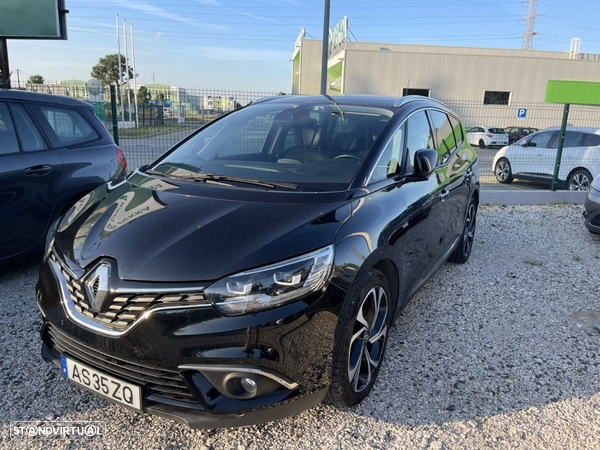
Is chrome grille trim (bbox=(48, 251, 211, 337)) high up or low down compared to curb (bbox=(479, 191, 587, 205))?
up

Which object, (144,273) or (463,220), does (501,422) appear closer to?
(144,273)

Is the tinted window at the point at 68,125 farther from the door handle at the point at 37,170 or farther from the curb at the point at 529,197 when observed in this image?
the curb at the point at 529,197

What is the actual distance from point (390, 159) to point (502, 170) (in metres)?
9.76

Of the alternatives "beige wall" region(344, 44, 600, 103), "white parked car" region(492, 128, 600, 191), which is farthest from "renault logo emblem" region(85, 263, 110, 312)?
"beige wall" region(344, 44, 600, 103)

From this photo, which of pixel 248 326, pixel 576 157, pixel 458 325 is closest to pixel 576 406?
pixel 458 325

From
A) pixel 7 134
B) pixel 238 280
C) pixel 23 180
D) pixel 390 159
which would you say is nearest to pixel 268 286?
pixel 238 280

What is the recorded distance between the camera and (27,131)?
4.12m

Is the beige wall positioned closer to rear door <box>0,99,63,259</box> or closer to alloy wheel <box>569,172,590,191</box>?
alloy wheel <box>569,172,590,191</box>

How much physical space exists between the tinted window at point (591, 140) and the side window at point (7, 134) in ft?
33.6

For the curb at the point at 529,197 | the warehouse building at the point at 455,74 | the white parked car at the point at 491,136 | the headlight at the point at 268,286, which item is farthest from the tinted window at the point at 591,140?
the warehouse building at the point at 455,74

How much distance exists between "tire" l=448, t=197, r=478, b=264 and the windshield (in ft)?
7.06

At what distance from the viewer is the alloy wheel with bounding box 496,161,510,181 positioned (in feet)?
37.7

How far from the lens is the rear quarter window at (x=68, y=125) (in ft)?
14.3

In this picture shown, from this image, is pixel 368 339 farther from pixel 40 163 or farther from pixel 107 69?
pixel 107 69
